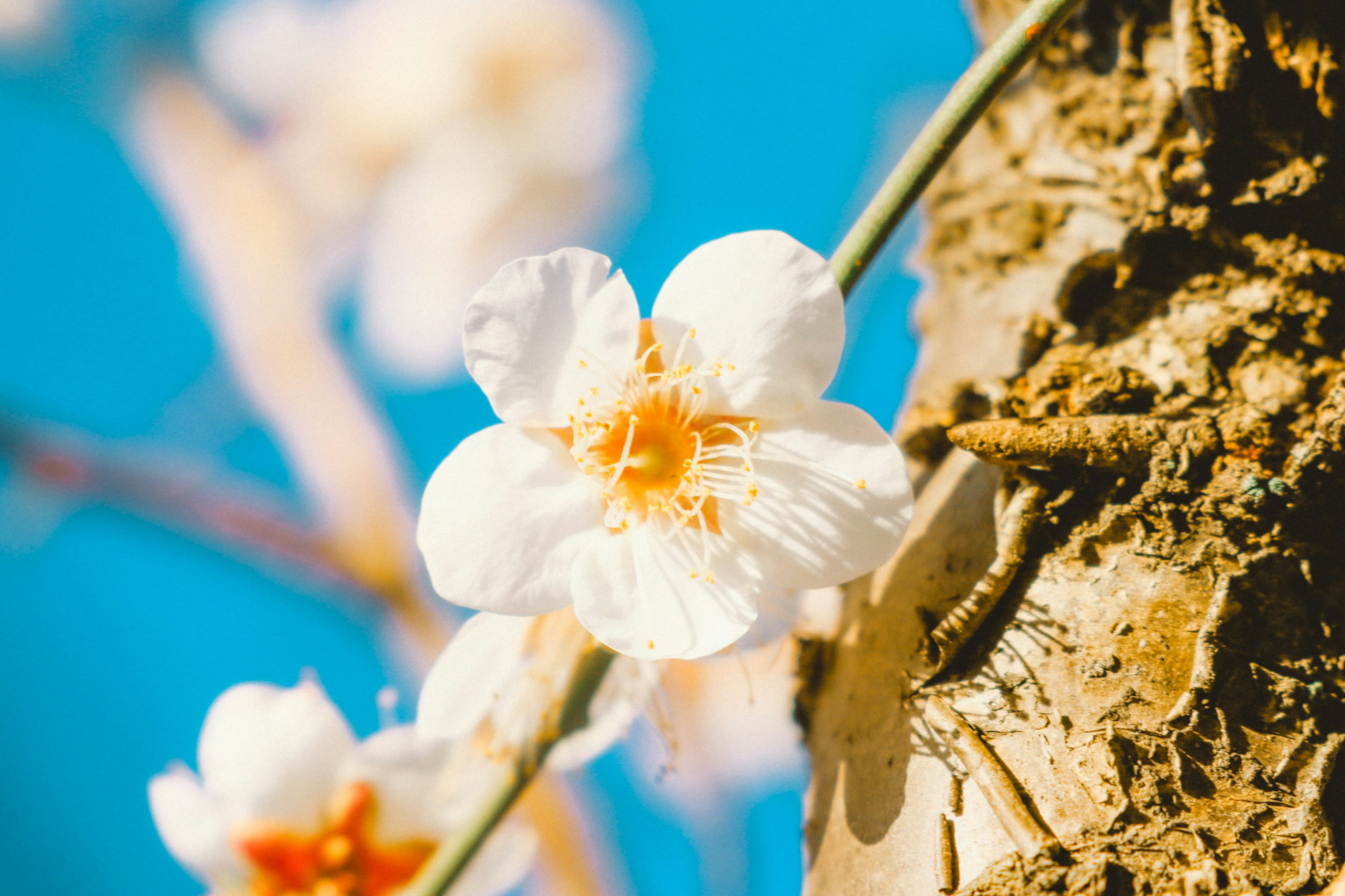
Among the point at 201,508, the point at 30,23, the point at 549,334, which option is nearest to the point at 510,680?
the point at 549,334

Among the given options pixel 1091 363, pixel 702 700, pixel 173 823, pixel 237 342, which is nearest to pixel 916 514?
pixel 1091 363

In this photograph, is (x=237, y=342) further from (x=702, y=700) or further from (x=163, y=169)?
(x=702, y=700)

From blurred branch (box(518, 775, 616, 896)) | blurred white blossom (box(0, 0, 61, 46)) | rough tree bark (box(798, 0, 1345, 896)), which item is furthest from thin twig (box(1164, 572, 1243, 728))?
blurred white blossom (box(0, 0, 61, 46))

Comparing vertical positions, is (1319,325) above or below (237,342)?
below

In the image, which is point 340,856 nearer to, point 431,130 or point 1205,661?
point 1205,661

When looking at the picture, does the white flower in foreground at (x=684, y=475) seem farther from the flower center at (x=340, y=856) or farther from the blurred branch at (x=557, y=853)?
the blurred branch at (x=557, y=853)

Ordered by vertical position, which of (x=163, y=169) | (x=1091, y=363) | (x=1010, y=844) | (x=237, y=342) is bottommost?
(x=1010, y=844)
